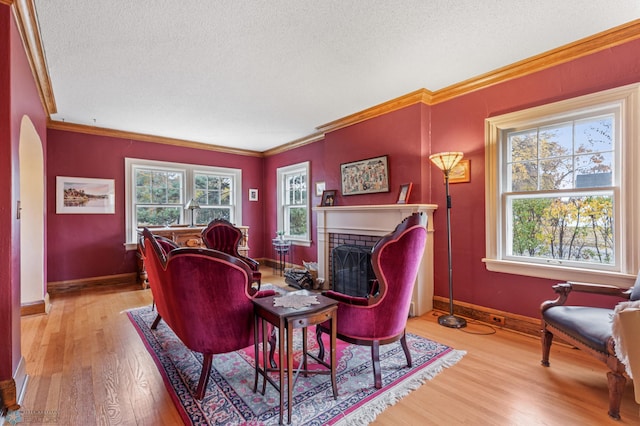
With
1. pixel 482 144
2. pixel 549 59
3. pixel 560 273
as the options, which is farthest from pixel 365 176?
pixel 560 273

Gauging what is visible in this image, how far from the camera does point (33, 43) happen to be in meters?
2.39

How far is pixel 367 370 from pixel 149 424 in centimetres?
142

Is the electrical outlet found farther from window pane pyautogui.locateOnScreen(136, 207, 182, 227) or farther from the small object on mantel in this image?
window pane pyautogui.locateOnScreen(136, 207, 182, 227)

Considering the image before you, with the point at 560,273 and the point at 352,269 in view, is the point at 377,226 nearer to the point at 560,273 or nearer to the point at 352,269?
the point at 352,269

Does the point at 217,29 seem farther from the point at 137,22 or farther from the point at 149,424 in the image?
the point at 149,424

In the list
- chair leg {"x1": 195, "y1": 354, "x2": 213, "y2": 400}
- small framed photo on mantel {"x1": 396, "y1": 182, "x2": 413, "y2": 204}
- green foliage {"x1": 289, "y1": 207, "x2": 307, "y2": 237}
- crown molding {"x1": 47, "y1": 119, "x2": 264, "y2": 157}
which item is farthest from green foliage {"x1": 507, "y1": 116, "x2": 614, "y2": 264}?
crown molding {"x1": 47, "y1": 119, "x2": 264, "y2": 157}

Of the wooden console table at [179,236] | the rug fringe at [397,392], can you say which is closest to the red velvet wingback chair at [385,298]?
the rug fringe at [397,392]

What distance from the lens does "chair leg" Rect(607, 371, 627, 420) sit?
5.63 feet

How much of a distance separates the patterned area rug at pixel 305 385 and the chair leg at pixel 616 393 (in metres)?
0.88

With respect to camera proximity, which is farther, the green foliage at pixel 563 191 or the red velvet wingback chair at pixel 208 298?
the green foliage at pixel 563 191

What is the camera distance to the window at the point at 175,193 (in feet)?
16.8

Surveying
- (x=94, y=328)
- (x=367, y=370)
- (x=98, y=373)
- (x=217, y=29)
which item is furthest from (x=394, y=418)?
(x=94, y=328)

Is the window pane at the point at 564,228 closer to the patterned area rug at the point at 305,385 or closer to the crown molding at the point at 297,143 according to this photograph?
the patterned area rug at the point at 305,385

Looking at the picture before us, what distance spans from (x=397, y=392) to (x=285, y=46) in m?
2.70
